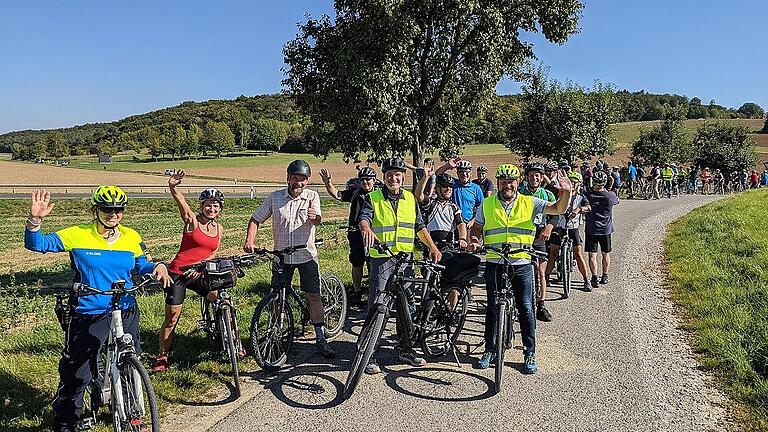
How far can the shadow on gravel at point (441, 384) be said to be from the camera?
17.9ft

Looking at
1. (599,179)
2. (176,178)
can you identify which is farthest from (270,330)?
(599,179)

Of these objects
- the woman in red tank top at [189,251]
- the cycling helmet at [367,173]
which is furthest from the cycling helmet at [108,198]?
the cycling helmet at [367,173]

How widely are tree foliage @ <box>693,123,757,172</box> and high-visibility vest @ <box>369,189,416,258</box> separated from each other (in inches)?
1749

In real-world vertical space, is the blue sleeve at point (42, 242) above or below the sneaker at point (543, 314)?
above

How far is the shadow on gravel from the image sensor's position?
5445 mm

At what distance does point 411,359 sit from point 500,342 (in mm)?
1116

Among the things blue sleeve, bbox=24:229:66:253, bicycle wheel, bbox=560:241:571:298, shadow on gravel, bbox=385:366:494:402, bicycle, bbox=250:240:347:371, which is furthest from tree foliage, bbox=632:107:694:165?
blue sleeve, bbox=24:229:66:253

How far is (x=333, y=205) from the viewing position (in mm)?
35844

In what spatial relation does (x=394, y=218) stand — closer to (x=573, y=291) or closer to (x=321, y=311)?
(x=321, y=311)

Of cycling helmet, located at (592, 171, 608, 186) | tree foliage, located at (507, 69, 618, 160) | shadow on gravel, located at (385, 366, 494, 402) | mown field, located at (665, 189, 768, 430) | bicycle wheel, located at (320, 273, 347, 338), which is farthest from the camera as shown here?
tree foliage, located at (507, 69, 618, 160)

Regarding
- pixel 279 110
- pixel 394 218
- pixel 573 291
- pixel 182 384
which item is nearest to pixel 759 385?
pixel 394 218

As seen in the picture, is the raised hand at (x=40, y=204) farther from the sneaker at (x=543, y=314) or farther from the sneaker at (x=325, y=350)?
the sneaker at (x=543, y=314)

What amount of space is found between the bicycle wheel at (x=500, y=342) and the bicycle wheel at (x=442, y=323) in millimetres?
876

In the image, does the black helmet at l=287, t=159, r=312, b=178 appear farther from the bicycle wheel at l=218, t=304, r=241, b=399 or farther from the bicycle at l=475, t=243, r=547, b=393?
the bicycle at l=475, t=243, r=547, b=393
